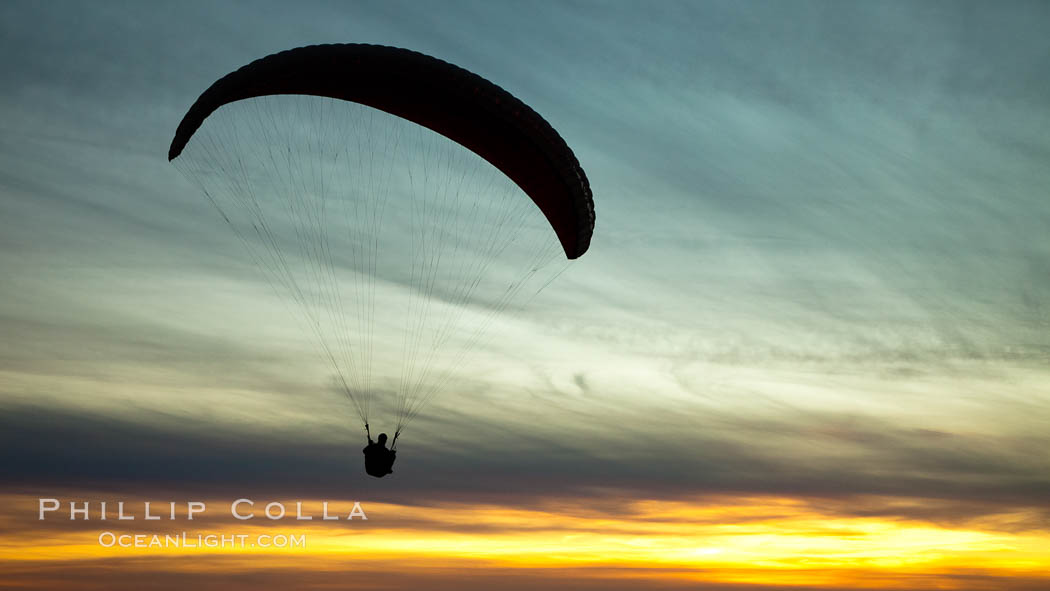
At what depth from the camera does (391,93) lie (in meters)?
25.0

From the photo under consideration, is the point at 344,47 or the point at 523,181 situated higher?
the point at 344,47

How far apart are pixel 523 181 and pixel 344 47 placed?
5631 mm

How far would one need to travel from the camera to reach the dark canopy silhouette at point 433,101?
24047 millimetres

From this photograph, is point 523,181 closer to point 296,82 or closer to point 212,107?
point 296,82

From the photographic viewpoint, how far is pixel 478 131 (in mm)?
25438

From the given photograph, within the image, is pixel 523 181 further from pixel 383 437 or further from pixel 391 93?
pixel 383 437

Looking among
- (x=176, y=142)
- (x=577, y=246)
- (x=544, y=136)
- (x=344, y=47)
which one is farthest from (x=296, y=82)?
(x=577, y=246)

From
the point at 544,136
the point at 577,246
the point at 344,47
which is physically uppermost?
the point at 344,47

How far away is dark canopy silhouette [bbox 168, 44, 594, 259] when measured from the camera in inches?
947

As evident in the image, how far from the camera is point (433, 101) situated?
2486cm

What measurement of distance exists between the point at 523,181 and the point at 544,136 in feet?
5.72

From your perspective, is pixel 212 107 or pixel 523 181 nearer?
pixel 212 107

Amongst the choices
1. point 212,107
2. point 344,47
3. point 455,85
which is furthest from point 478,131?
point 212,107

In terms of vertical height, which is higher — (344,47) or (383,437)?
(344,47)
